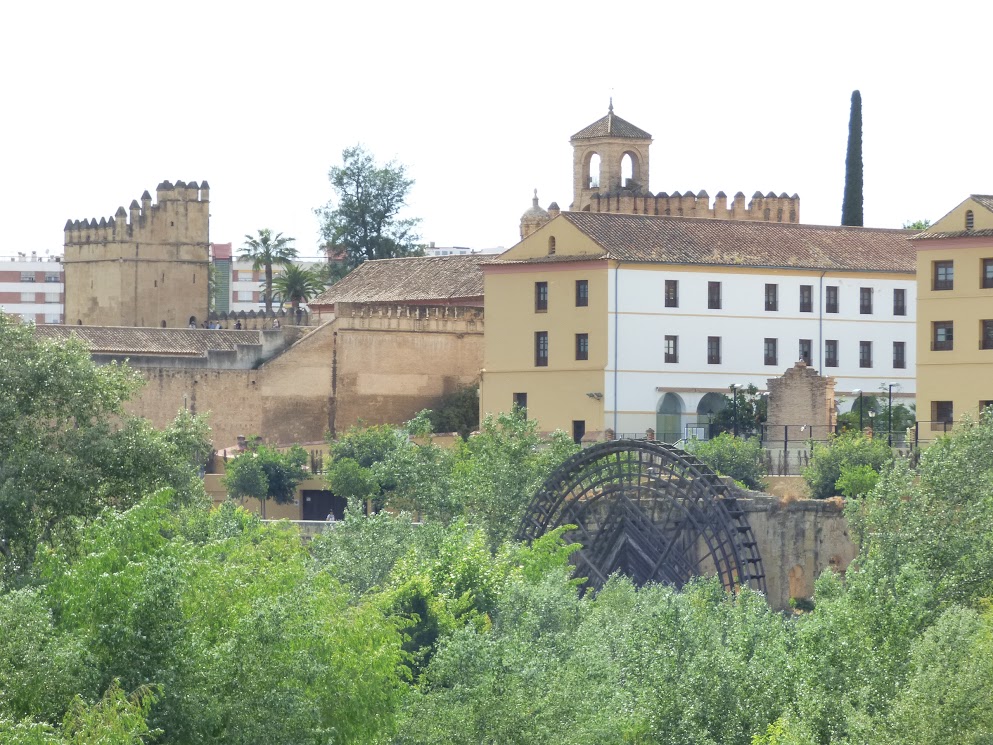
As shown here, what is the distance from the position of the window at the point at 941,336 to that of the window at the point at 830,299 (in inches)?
323

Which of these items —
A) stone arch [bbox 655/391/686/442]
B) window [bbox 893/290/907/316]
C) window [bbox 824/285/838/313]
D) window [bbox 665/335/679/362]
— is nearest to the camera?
stone arch [bbox 655/391/686/442]

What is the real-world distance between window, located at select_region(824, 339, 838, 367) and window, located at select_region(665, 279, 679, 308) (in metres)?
4.29

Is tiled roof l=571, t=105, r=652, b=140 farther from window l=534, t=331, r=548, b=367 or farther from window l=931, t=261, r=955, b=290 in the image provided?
window l=931, t=261, r=955, b=290

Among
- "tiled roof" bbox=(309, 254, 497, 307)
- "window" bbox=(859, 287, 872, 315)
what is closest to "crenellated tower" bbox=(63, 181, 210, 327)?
"tiled roof" bbox=(309, 254, 497, 307)

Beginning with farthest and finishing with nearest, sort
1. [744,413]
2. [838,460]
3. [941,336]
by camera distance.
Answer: [744,413] → [941,336] → [838,460]

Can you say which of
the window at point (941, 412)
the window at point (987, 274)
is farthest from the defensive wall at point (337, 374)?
the window at point (987, 274)

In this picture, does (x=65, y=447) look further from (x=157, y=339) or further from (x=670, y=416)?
(x=157, y=339)

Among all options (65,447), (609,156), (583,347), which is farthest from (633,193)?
(65,447)

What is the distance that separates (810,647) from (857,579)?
4.34 metres

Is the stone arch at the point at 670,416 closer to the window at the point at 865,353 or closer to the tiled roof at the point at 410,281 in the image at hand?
the window at the point at 865,353

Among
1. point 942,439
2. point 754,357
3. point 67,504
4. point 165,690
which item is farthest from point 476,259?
point 165,690

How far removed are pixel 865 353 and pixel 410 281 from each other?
17192mm

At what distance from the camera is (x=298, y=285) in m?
85.0

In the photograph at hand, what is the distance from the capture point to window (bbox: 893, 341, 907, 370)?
209 ft
